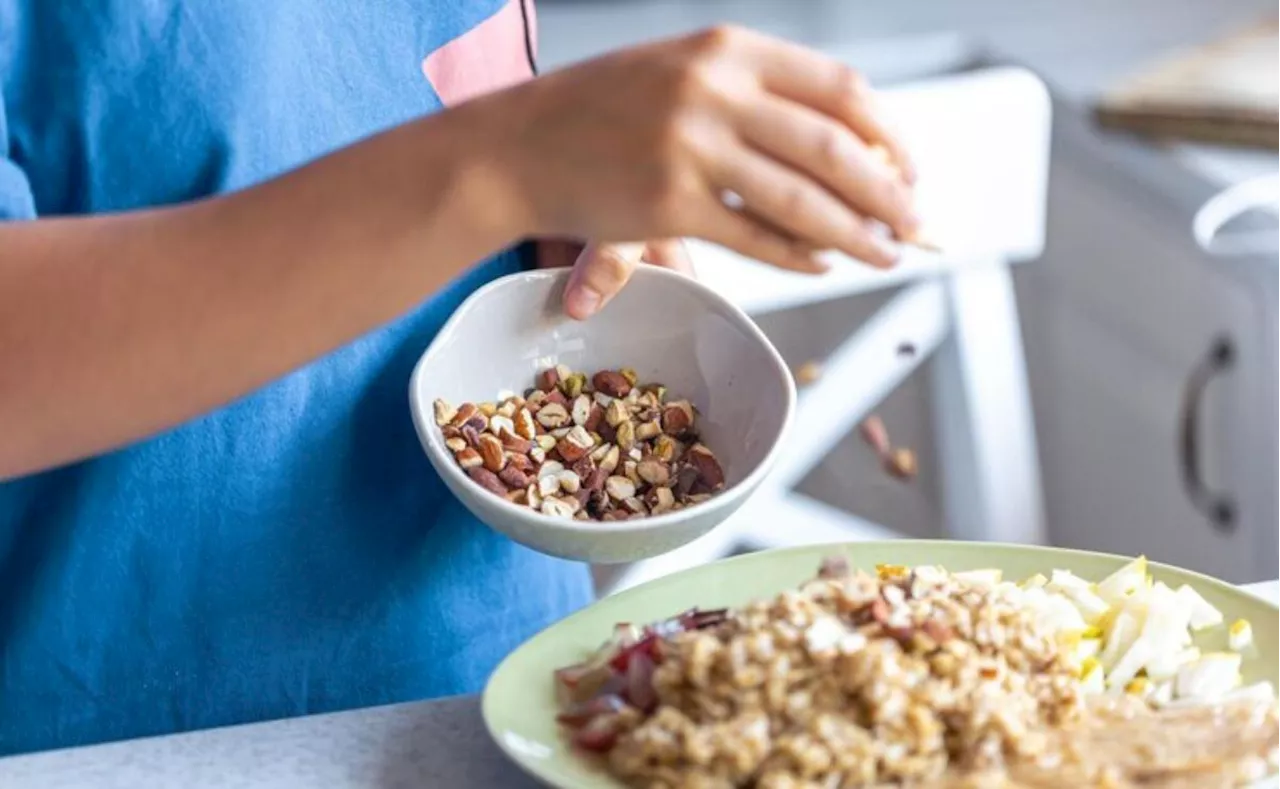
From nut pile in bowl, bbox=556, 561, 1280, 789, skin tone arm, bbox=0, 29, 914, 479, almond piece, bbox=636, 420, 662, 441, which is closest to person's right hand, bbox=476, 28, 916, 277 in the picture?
skin tone arm, bbox=0, 29, 914, 479

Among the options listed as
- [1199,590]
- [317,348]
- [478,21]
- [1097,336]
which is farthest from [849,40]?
[317,348]

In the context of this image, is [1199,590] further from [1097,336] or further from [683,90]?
[1097,336]

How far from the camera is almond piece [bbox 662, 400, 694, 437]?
0.82 metres

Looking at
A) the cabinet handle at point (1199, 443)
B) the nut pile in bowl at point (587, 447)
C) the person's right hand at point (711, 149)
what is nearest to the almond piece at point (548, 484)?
the nut pile in bowl at point (587, 447)

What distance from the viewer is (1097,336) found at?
196 cm

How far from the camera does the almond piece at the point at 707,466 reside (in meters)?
0.79

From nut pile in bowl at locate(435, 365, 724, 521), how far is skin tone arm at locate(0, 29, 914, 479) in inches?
7.0

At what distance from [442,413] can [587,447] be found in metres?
0.07

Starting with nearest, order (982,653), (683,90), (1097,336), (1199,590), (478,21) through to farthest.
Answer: (683,90) < (982,653) < (1199,590) < (478,21) < (1097,336)

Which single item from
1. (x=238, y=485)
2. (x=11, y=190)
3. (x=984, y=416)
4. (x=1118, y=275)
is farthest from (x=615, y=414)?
(x=1118, y=275)

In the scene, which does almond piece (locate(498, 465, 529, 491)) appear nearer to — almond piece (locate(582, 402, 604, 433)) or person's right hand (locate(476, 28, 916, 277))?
almond piece (locate(582, 402, 604, 433))

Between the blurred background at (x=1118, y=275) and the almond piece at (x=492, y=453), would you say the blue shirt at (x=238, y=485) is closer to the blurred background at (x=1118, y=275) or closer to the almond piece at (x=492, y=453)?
the almond piece at (x=492, y=453)

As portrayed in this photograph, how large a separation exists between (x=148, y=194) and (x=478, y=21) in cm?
21

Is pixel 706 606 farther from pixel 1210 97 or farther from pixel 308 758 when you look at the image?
pixel 1210 97
